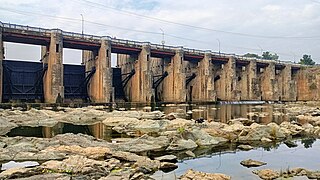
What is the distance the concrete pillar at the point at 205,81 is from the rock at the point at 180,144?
45016mm

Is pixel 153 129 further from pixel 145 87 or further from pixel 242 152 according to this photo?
pixel 145 87

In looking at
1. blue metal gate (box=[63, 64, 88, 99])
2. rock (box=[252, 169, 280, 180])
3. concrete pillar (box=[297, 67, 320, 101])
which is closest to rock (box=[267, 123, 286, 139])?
rock (box=[252, 169, 280, 180])

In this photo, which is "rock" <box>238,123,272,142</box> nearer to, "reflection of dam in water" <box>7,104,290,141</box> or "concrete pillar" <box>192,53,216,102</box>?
"reflection of dam in water" <box>7,104,290,141</box>

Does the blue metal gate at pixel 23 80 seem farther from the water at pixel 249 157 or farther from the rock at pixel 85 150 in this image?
the water at pixel 249 157

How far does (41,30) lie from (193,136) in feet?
112

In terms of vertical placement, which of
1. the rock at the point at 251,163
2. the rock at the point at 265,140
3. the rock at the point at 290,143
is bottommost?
the rock at the point at 290,143

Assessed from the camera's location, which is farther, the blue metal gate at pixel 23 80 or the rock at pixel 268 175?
the blue metal gate at pixel 23 80

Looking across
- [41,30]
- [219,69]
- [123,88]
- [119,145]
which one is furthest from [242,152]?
[219,69]

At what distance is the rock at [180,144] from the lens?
12.3 m

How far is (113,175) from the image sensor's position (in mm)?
7672

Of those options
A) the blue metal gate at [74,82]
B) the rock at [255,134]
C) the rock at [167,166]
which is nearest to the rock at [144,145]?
the rock at [167,166]

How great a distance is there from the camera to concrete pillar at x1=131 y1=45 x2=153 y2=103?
49938 mm

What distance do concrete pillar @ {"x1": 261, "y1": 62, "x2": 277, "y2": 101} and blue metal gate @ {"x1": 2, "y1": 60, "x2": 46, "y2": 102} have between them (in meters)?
45.6

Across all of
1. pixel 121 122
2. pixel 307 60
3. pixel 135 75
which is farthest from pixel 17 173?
pixel 307 60
